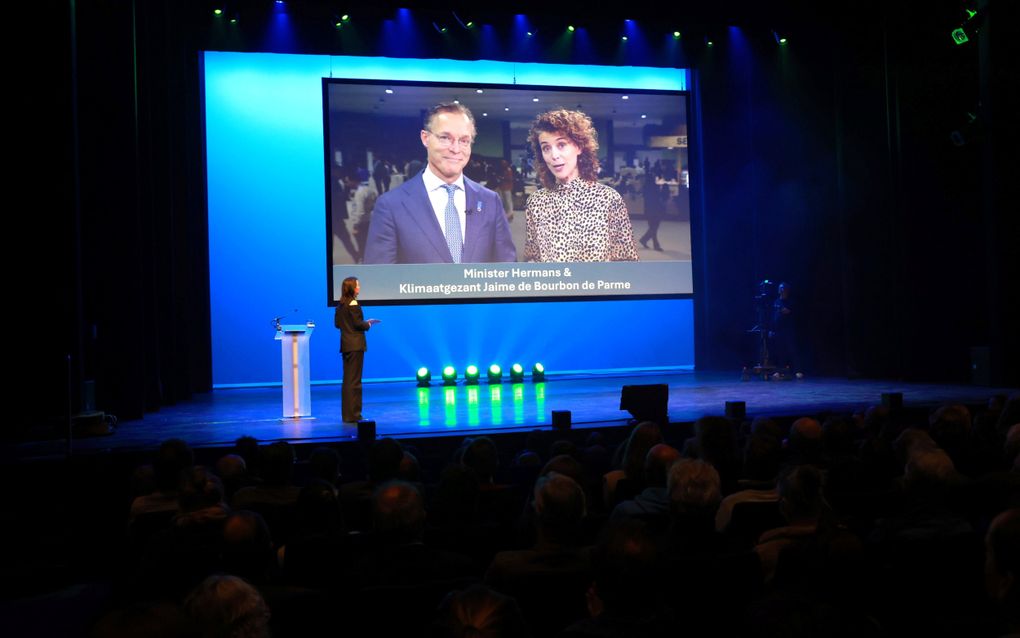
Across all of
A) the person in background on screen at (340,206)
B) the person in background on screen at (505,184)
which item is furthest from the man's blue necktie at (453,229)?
the person in background on screen at (340,206)

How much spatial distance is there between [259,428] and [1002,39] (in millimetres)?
8307

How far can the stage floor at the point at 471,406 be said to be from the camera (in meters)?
7.26

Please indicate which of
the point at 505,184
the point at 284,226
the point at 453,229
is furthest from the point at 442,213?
the point at 284,226

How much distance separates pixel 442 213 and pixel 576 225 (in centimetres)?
179

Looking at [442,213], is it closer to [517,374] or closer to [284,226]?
[284,226]

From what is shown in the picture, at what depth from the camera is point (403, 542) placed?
102 inches

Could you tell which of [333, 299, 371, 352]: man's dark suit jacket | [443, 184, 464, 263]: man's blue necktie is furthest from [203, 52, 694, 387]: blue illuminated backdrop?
[333, 299, 371, 352]: man's dark suit jacket

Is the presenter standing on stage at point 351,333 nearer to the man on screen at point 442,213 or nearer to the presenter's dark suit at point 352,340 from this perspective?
the presenter's dark suit at point 352,340

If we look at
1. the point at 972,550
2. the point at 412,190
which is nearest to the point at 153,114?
the point at 412,190

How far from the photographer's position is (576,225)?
12.9 m

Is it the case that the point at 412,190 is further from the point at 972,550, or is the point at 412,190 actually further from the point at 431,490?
the point at 972,550

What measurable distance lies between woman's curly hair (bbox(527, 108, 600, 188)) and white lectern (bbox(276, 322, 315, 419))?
17.1ft

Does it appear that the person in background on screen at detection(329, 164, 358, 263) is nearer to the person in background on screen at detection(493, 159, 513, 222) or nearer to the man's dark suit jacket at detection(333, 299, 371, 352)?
the person in background on screen at detection(493, 159, 513, 222)

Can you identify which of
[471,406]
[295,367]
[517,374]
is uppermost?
[295,367]
